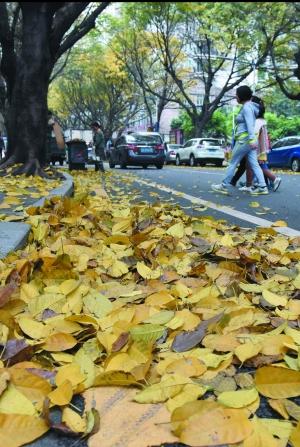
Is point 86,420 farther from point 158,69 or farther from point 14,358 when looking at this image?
point 158,69

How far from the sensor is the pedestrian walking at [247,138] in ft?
25.8

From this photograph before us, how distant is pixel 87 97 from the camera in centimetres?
4488

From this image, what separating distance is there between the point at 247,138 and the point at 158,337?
6.71 m

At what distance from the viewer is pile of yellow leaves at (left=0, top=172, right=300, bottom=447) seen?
1.15 metres

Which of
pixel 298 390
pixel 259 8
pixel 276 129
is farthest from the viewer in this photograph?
pixel 276 129

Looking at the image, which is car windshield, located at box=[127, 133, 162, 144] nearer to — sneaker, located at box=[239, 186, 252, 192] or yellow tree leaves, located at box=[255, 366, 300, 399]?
sneaker, located at box=[239, 186, 252, 192]

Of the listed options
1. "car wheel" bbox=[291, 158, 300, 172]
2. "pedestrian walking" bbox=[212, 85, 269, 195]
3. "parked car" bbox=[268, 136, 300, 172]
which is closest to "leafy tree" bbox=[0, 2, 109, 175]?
"pedestrian walking" bbox=[212, 85, 269, 195]

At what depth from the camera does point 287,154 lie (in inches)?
752

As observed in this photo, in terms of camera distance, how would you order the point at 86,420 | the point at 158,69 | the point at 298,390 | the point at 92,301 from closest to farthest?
the point at 86,420 → the point at 298,390 → the point at 92,301 → the point at 158,69

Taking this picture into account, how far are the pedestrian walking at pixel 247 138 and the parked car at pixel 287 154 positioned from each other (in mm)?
11025

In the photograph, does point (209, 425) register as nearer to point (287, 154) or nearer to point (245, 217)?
point (245, 217)

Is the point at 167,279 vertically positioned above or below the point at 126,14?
below

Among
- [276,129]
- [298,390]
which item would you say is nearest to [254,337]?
[298,390]

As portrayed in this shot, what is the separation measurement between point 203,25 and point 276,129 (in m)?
16.2
